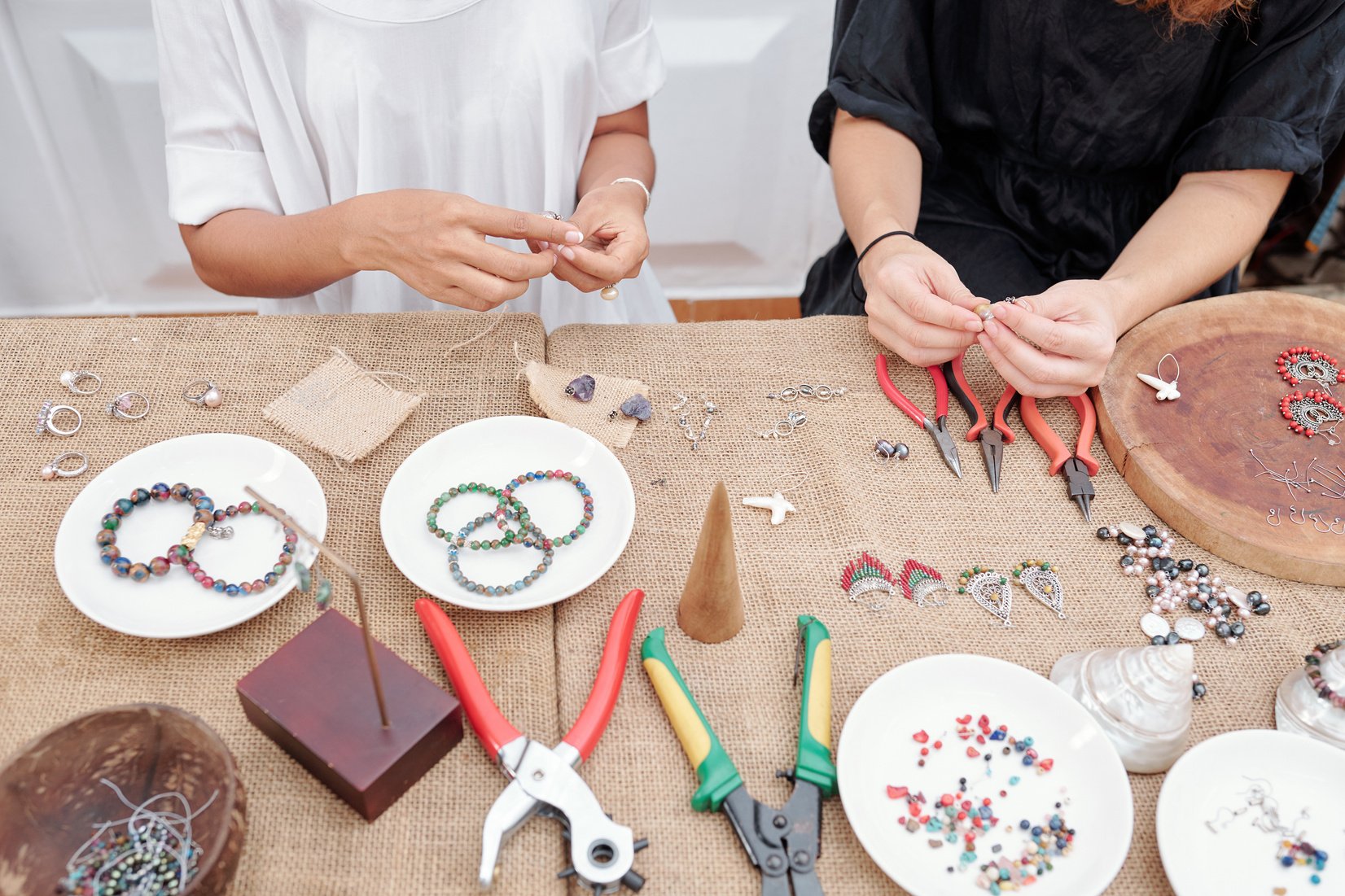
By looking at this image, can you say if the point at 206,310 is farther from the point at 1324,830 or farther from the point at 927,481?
the point at 1324,830

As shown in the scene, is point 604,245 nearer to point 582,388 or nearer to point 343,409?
point 582,388

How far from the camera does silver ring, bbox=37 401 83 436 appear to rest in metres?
1.10

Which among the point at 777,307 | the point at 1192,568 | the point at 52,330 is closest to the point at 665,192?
the point at 777,307

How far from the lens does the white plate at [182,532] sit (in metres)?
0.90

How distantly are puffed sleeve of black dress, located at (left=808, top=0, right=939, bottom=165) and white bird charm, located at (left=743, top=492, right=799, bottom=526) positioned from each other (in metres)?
0.80

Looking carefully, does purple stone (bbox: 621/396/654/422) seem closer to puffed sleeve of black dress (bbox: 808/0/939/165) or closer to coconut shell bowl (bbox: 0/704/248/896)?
coconut shell bowl (bbox: 0/704/248/896)

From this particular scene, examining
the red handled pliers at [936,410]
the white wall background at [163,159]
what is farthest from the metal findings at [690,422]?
the white wall background at [163,159]

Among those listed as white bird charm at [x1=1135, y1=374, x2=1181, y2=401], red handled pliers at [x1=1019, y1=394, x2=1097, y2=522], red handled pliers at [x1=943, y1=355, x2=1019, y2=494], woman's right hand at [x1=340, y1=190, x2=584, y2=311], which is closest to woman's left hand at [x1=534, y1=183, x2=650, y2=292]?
woman's right hand at [x1=340, y1=190, x2=584, y2=311]

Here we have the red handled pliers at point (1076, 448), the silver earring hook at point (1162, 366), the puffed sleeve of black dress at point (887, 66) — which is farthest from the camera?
the puffed sleeve of black dress at point (887, 66)

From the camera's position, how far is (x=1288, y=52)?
1336 mm

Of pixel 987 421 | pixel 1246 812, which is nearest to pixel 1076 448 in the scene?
pixel 987 421

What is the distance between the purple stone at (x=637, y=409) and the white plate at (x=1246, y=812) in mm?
670

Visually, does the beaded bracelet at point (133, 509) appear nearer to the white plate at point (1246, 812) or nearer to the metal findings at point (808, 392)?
the metal findings at point (808, 392)

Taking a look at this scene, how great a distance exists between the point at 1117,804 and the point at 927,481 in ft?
1.39
